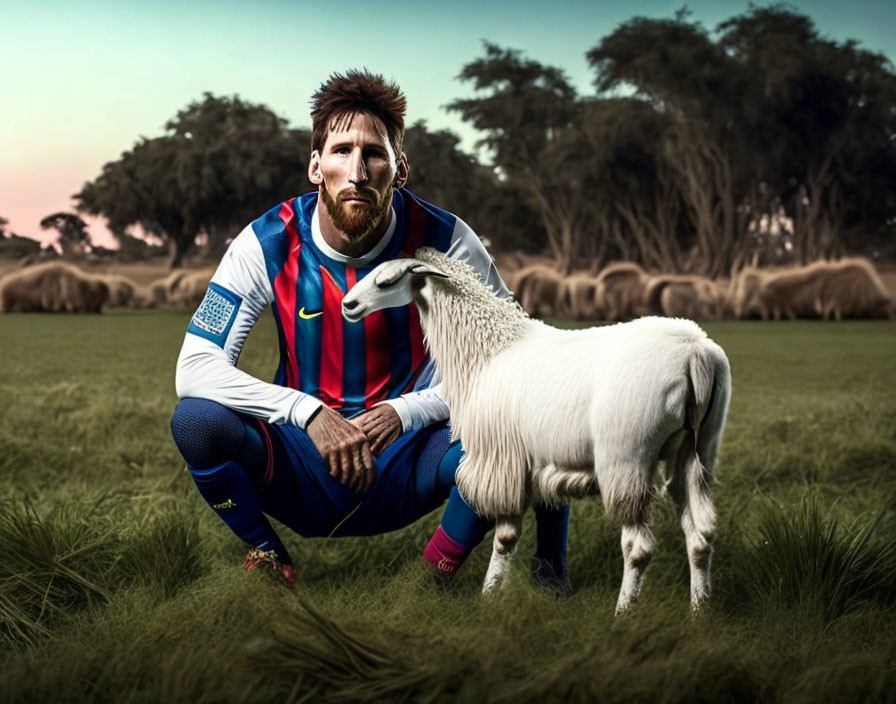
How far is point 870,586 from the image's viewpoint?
335cm

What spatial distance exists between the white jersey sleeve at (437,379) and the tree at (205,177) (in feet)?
97.9

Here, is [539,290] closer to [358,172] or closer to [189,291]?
[189,291]

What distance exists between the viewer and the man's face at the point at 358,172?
317 centimetres

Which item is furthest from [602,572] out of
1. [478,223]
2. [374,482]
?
[478,223]

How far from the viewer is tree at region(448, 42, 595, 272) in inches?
1382

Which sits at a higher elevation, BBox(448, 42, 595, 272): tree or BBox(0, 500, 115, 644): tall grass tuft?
BBox(448, 42, 595, 272): tree

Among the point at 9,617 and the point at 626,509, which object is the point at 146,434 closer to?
the point at 9,617

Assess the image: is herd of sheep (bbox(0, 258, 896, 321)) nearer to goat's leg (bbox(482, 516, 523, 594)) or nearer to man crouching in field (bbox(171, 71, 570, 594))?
man crouching in field (bbox(171, 71, 570, 594))

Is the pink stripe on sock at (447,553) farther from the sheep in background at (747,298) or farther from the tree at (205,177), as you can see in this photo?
the tree at (205,177)

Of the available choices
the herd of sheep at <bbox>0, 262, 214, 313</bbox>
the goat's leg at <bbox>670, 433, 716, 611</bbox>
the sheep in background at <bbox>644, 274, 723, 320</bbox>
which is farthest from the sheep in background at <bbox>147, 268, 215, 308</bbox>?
the goat's leg at <bbox>670, 433, 716, 611</bbox>

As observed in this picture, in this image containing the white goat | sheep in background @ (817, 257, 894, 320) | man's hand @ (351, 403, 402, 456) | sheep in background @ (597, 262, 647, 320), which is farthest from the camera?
sheep in background @ (597, 262, 647, 320)

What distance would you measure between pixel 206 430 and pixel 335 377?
480mm

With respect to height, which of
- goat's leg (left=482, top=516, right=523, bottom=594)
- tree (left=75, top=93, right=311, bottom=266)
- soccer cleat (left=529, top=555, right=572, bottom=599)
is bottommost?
soccer cleat (left=529, top=555, right=572, bottom=599)

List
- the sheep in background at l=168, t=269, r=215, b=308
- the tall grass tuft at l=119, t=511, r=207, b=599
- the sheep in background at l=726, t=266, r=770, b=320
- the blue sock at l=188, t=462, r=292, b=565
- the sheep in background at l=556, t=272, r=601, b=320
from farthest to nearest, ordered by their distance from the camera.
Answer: the sheep in background at l=168, t=269, r=215, b=308 → the sheep in background at l=556, t=272, r=601, b=320 → the sheep in background at l=726, t=266, r=770, b=320 → the tall grass tuft at l=119, t=511, r=207, b=599 → the blue sock at l=188, t=462, r=292, b=565
